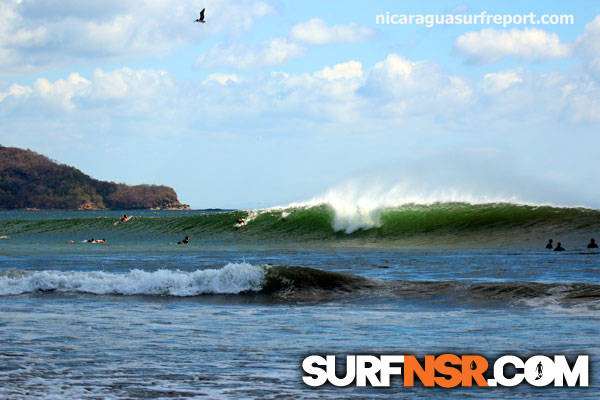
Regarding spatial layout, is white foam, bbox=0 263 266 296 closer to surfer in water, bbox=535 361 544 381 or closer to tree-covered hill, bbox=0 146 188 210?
surfer in water, bbox=535 361 544 381

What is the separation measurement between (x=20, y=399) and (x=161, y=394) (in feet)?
3.46

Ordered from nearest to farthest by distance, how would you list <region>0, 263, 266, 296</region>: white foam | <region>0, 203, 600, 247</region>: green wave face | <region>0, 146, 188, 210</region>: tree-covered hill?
<region>0, 263, 266, 296</region>: white foam, <region>0, 203, 600, 247</region>: green wave face, <region>0, 146, 188, 210</region>: tree-covered hill

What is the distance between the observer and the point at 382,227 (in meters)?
34.6

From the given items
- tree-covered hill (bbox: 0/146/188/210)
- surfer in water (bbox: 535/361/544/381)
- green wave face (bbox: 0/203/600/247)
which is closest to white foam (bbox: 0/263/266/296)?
surfer in water (bbox: 535/361/544/381)

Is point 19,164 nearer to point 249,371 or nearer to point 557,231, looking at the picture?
point 557,231

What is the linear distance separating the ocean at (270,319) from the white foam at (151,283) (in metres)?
0.03

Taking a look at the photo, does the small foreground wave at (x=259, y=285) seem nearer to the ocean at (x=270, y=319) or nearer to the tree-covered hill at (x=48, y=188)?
the ocean at (x=270, y=319)

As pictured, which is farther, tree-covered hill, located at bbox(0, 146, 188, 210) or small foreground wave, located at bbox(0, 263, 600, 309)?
tree-covered hill, located at bbox(0, 146, 188, 210)

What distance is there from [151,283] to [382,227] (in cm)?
2197

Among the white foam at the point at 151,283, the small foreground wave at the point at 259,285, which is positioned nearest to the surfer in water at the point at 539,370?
the small foreground wave at the point at 259,285

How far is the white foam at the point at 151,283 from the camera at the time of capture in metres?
13.5

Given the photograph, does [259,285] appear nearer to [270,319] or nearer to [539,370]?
[270,319]

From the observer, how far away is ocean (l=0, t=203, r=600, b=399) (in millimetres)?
6199

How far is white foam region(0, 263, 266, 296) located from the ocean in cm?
3
